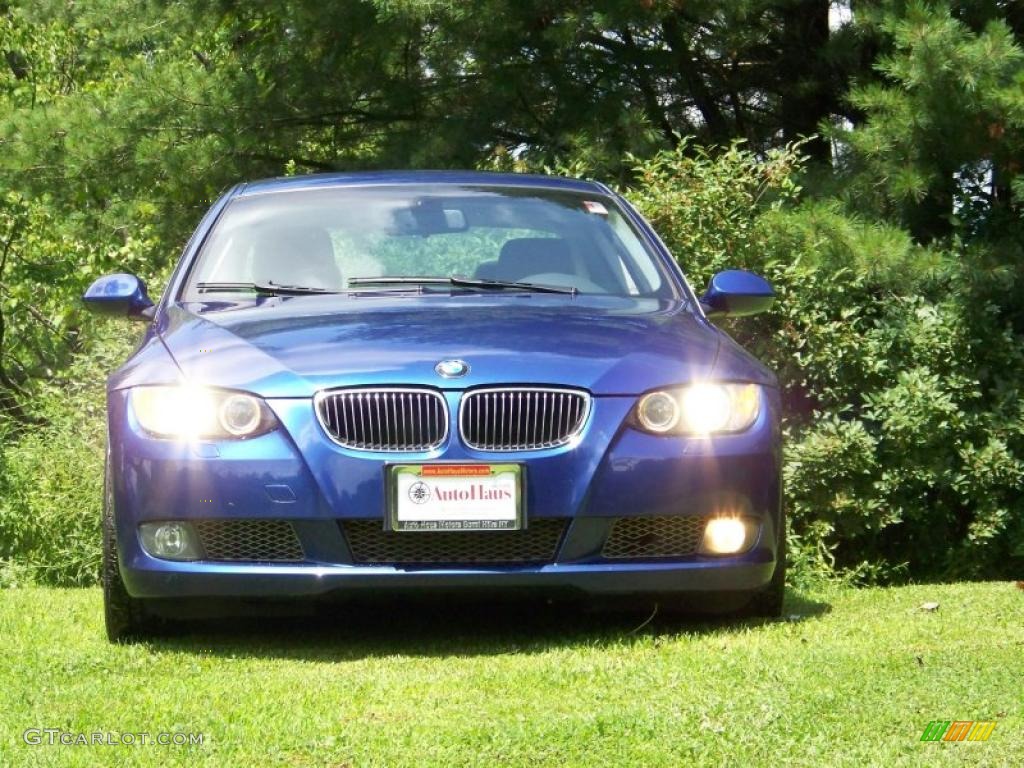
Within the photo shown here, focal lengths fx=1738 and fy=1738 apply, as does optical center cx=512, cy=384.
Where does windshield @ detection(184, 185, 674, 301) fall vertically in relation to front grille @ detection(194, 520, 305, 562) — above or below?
above

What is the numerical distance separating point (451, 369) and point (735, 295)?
1.52 meters

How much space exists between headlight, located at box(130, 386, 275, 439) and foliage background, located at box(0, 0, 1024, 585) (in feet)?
11.2

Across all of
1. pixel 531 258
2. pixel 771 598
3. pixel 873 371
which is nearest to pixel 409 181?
pixel 531 258

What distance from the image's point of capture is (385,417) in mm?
5000

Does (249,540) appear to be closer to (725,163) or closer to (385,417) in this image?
(385,417)

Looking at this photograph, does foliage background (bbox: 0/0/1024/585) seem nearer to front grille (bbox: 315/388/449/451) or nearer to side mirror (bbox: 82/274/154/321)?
side mirror (bbox: 82/274/154/321)

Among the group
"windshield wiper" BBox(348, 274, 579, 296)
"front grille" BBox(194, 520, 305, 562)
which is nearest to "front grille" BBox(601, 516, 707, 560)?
"front grille" BBox(194, 520, 305, 562)

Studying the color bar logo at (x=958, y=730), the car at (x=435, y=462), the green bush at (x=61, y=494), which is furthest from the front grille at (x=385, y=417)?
the green bush at (x=61, y=494)

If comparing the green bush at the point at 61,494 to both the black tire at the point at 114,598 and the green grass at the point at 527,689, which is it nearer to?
the green grass at the point at 527,689

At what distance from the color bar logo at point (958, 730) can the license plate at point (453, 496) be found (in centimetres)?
146

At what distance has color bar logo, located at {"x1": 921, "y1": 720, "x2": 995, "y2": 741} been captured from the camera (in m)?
3.83

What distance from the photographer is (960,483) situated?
843 centimetres

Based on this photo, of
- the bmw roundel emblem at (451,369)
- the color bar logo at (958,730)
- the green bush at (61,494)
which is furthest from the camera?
the green bush at (61,494)

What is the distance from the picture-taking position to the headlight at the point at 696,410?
16.7ft
